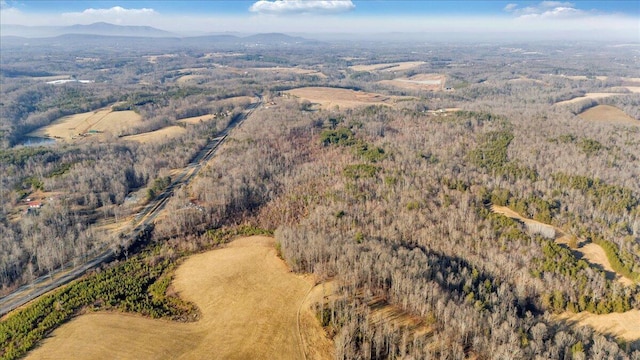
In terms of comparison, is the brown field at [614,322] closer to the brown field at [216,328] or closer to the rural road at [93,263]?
the brown field at [216,328]

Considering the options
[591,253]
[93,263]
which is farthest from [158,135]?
[591,253]

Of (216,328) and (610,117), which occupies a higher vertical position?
(610,117)

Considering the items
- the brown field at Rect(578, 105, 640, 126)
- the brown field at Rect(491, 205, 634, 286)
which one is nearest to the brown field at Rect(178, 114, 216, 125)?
the brown field at Rect(491, 205, 634, 286)

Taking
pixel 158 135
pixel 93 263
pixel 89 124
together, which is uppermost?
pixel 89 124

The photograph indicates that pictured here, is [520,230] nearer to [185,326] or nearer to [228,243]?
[228,243]

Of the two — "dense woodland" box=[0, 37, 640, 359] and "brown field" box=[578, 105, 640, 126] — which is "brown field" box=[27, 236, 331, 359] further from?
"brown field" box=[578, 105, 640, 126]

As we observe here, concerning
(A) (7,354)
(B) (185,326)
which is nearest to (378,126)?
(B) (185,326)

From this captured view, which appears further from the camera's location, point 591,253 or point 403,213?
point 403,213

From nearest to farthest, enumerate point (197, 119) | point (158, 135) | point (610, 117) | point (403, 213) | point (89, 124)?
point (403, 213) → point (158, 135) → point (89, 124) → point (197, 119) → point (610, 117)

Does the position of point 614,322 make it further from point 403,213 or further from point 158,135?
point 158,135
